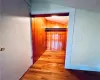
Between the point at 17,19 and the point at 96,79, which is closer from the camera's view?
the point at 17,19

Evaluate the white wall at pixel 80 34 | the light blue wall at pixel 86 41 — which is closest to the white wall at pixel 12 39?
the white wall at pixel 80 34

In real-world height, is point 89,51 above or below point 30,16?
below

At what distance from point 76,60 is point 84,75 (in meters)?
0.47

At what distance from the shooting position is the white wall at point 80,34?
2.48m

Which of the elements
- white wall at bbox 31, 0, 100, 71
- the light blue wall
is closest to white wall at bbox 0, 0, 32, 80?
white wall at bbox 31, 0, 100, 71

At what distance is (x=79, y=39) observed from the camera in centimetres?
258

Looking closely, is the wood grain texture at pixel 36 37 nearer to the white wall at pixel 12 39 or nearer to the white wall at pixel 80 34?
the white wall at pixel 80 34

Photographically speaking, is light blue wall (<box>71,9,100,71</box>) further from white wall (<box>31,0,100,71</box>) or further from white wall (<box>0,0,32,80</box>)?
white wall (<box>0,0,32,80</box>)

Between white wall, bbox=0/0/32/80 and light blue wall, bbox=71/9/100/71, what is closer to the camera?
white wall, bbox=0/0/32/80

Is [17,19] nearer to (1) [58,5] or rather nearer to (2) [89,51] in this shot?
(1) [58,5]

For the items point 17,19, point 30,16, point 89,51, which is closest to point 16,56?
point 17,19

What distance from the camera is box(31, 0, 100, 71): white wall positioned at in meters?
2.48

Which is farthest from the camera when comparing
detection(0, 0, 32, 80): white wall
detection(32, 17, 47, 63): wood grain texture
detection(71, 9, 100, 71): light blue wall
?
detection(32, 17, 47, 63): wood grain texture

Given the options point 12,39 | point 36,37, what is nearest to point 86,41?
point 36,37
